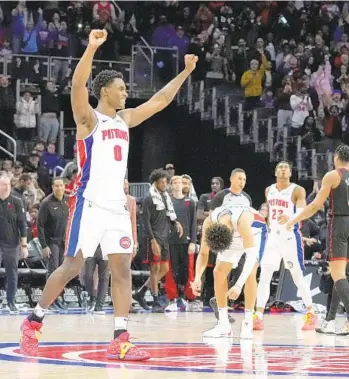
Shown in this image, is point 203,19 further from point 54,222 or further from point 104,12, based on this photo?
point 54,222

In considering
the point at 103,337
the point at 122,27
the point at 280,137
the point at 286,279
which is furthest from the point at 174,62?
the point at 103,337

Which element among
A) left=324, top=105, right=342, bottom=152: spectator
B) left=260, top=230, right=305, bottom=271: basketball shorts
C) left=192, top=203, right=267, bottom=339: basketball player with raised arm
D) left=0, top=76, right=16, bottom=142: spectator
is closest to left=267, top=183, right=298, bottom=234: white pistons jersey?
left=260, top=230, right=305, bottom=271: basketball shorts

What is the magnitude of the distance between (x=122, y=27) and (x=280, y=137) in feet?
15.9

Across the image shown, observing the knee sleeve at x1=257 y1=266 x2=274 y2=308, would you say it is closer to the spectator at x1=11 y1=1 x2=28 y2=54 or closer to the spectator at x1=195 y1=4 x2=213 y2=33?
the spectator at x1=11 y1=1 x2=28 y2=54

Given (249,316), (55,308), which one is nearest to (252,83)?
(55,308)

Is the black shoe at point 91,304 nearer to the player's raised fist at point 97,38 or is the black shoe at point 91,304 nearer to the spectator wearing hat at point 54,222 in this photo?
the spectator wearing hat at point 54,222

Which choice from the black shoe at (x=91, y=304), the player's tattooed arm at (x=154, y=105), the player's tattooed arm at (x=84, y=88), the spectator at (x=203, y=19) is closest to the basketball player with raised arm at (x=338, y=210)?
the player's tattooed arm at (x=154, y=105)

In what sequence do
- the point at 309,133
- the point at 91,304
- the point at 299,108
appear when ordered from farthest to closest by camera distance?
the point at 299,108, the point at 309,133, the point at 91,304

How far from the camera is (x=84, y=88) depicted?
8.05 m

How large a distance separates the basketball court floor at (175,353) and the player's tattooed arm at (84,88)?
177 cm

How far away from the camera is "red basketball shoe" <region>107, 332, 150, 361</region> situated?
313 inches

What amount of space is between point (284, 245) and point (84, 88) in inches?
233

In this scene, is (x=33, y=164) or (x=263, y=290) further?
(x=33, y=164)

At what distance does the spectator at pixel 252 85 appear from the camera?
931 inches
